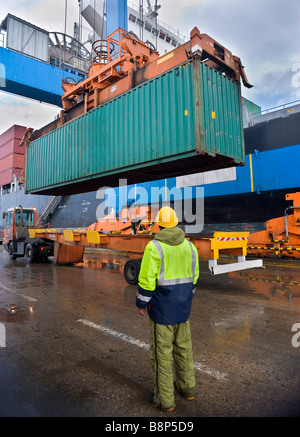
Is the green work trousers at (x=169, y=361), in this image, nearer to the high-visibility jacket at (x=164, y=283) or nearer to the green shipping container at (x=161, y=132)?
the high-visibility jacket at (x=164, y=283)

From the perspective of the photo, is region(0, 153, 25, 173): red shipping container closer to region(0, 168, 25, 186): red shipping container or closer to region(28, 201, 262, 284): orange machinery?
region(0, 168, 25, 186): red shipping container

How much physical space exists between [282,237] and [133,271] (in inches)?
245

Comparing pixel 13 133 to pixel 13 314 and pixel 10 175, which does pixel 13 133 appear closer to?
pixel 10 175

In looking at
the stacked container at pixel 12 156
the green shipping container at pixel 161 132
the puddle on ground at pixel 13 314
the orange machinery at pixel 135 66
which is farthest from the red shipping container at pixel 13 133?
the puddle on ground at pixel 13 314

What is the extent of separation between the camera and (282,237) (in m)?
10.2

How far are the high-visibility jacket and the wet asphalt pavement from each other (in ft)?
2.41

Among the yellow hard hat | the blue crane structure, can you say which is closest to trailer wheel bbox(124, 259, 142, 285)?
the yellow hard hat

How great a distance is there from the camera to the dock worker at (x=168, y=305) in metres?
2.17

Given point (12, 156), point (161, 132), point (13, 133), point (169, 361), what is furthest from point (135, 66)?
point (13, 133)

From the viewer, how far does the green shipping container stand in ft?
20.3

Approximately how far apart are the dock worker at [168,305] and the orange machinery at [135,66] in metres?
5.54

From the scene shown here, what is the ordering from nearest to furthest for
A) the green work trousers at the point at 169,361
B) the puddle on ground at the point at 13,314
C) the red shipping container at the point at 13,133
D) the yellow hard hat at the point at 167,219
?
1. the green work trousers at the point at 169,361
2. the yellow hard hat at the point at 167,219
3. the puddle on ground at the point at 13,314
4. the red shipping container at the point at 13,133
